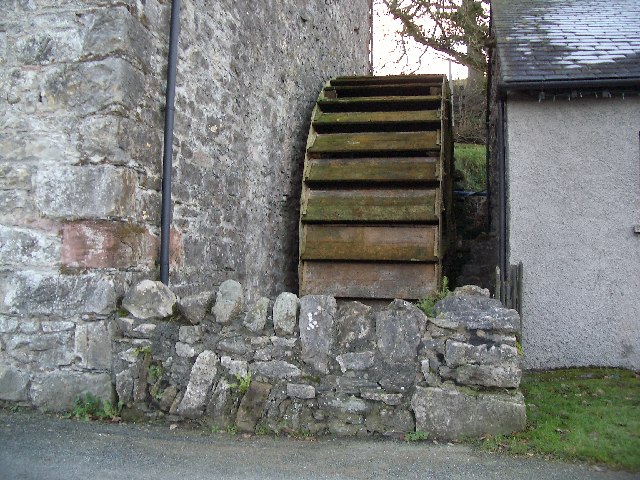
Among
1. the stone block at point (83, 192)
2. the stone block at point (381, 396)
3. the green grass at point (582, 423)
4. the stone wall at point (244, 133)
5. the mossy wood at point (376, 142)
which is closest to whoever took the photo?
the green grass at point (582, 423)

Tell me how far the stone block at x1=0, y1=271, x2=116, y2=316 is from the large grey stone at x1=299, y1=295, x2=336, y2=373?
136cm

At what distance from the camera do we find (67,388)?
13.8 ft

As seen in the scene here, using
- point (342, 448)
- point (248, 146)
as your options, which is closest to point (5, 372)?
point (342, 448)

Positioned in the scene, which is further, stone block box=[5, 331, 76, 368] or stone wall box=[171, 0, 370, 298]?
stone wall box=[171, 0, 370, 298]

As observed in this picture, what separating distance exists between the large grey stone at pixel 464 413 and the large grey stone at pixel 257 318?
3.41 feet

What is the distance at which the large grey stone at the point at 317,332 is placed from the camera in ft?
12.6

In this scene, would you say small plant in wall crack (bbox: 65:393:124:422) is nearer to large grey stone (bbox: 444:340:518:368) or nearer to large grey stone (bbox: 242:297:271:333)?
large grey stone (bbox: 242:297:271:333)

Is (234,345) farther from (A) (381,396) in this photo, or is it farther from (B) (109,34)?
(B) (109,34)

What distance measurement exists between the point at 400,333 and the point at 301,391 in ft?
2.26

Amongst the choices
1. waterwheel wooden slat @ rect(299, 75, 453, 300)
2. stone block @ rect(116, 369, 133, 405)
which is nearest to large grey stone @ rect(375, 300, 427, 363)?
stone block @ rect(116, 369, 133, 405)

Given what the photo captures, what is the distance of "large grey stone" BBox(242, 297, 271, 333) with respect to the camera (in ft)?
12.9

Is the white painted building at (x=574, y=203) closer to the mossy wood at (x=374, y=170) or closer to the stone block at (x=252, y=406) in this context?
the mossy wood at (x=374, y=170)

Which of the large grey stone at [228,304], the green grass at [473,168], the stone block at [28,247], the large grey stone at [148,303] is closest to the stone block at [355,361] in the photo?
the large grey stone at [228,304]

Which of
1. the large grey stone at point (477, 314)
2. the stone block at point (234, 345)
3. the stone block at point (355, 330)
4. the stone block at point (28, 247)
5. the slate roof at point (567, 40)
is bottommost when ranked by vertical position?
the stone block at point (234, 345)
